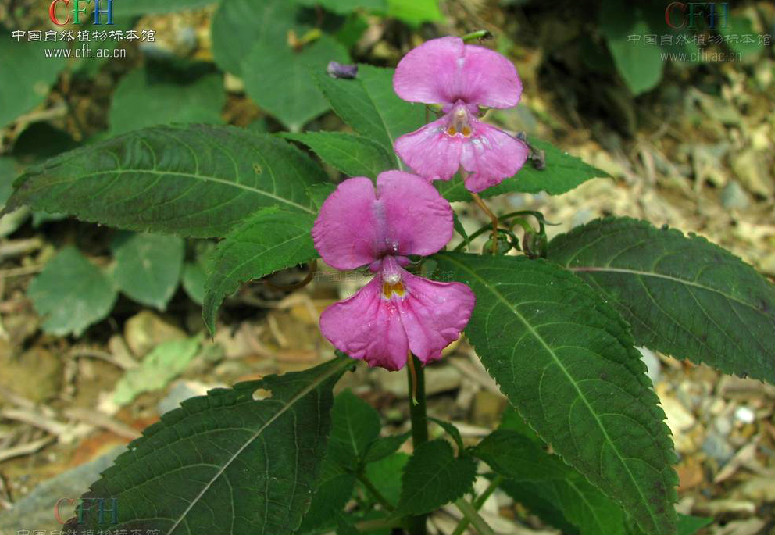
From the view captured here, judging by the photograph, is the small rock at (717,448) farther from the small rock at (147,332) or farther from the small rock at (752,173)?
the small rock at (147,332)

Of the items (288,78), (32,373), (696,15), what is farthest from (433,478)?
(696,15)

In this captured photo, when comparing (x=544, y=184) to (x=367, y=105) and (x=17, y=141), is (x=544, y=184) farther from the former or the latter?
(x=17, y=141)

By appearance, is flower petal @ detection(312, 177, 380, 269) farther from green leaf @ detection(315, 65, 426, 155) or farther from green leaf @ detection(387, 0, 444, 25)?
green leaf @ detection(387, 0, 444, 25)

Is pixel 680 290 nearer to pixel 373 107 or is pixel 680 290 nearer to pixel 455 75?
pixel 455 75

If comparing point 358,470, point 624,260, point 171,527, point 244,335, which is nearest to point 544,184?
point 624,260

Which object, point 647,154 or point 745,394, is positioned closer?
point 745,394

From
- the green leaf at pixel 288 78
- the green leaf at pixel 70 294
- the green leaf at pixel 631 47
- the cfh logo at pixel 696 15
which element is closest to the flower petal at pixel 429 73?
the green leaf at pixel 288 78

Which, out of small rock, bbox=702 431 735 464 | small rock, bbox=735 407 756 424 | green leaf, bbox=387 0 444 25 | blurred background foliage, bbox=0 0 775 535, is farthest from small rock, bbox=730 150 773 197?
green leaf, bbox=387 0 444 25
